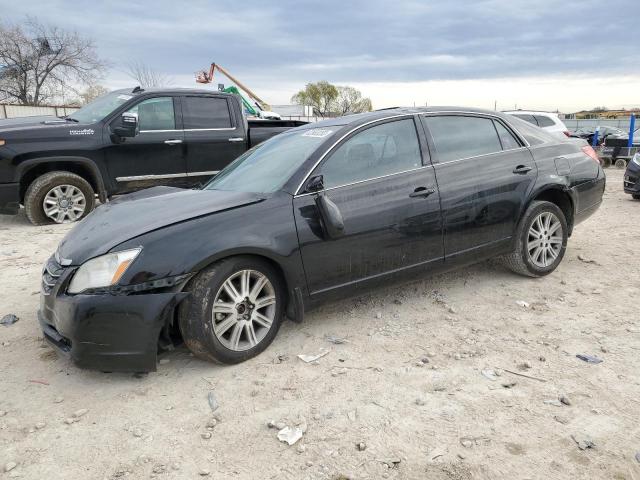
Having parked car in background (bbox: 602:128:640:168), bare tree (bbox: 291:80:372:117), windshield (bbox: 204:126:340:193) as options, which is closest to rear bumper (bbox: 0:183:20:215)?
windshield (bbox: 204:126:340:193)

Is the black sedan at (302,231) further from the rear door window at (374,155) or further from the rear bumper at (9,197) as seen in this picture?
the rear bumper at (9,197)

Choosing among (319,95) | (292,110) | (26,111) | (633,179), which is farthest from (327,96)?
(633,179)

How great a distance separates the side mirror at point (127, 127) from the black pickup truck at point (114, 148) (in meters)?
0.01

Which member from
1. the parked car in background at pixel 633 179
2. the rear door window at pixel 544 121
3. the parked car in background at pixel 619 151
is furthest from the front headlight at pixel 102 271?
the parked car in background at pixel 619 151

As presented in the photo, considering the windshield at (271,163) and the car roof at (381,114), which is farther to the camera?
the car roof at (381,114)

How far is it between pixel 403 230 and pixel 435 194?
0.44 m

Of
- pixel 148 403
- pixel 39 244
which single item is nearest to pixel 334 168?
pixel 148 403

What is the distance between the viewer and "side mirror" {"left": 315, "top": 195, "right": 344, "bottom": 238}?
3.40 meters

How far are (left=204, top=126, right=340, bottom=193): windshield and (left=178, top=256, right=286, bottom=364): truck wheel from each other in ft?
2.09

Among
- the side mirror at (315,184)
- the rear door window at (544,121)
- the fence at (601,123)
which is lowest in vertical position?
the side mirror at (315,184)

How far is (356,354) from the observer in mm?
3447

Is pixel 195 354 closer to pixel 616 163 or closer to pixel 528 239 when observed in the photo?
pixel 528 239

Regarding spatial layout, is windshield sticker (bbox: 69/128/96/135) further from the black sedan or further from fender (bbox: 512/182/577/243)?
fender (bbox: 512/182/577/243)

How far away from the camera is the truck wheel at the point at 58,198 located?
23.0 feet
